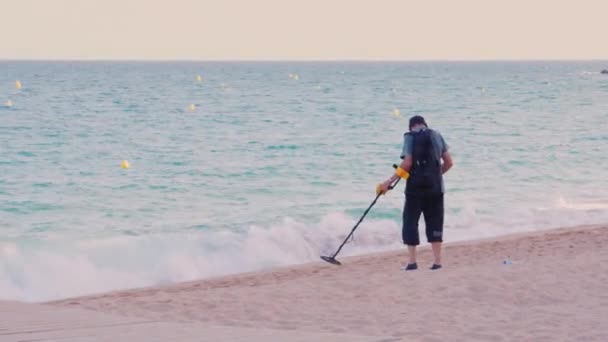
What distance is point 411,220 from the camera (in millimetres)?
10422

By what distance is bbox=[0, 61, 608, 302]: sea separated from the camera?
14.9 meters

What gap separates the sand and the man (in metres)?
0.49

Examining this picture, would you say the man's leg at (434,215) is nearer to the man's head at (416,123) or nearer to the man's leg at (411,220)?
the man's leg at (411,220)

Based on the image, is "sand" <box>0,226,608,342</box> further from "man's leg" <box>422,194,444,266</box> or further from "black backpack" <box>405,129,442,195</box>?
"black backpack" <box>405,129,442,195</box>

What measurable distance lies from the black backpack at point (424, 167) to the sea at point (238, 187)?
161 inches

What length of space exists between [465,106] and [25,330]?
52193 mm

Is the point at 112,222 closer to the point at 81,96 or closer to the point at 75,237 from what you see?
the point at 75,237

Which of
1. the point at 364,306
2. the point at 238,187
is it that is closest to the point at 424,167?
the point at 364,306

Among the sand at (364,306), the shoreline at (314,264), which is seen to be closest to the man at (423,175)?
the sand at (364,306)

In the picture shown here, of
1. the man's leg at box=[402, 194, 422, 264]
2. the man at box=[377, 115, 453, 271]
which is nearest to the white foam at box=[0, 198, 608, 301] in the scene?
the man's leg at box=[402, 194, 422, 264]

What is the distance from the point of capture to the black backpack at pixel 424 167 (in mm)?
10008

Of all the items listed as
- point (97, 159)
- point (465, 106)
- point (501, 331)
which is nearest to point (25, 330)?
point (501, 331)

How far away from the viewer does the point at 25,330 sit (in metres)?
6.03

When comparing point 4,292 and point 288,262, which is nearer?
point 4,292
